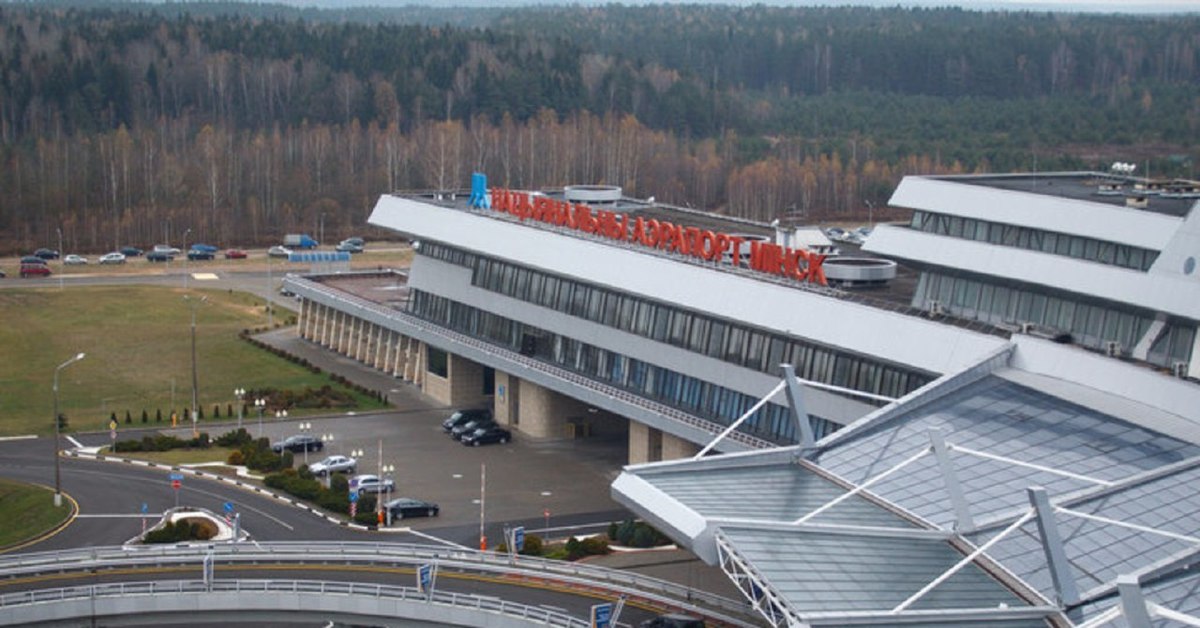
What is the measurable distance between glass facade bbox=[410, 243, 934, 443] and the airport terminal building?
171mm

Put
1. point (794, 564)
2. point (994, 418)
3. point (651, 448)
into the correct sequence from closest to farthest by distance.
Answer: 1. point (794, 564)
2. point (994, 418)
3. point (651, 448)

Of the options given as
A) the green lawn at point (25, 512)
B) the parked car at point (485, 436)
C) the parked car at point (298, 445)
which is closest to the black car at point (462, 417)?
the parked car at point (485, 436)

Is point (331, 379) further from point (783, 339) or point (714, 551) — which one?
point (714, 551)

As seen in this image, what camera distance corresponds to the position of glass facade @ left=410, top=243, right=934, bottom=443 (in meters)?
92.9

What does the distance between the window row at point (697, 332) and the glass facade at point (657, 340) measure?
2.1 inches

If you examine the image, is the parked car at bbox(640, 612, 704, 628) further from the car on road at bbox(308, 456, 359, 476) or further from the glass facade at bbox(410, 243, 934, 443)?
the car on road at bbox(308, 456, 359, 476)

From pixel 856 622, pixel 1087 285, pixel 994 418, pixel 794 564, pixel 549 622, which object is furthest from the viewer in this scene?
pixel 1087 285

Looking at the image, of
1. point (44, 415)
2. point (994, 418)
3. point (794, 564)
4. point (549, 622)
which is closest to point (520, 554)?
point (549, 622)

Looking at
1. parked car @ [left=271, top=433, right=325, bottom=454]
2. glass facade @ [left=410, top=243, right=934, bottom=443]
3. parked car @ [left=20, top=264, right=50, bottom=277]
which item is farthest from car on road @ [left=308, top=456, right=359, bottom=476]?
parked car @ [left=20, top=264, right=50, bottom=277]

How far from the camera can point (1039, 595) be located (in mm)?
60250

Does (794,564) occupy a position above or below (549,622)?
above

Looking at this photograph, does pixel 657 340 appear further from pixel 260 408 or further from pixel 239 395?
pixel 239 395

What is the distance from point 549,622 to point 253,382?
69.8 meters

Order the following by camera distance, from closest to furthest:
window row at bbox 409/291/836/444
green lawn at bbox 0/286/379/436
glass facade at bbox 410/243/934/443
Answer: glass facade at bbox 410/243/934/443, window row at bbox 409/291/836/444, green lawn at bbox 0/286/379/436
